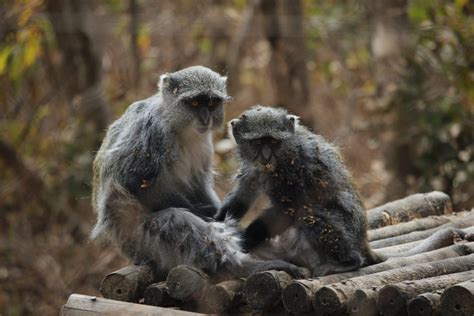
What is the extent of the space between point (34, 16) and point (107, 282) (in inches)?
282

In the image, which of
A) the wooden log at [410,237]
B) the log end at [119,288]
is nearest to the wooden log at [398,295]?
the log end at [119,288]

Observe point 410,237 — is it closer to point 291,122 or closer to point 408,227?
point 408,227

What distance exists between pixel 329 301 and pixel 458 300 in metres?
0.76

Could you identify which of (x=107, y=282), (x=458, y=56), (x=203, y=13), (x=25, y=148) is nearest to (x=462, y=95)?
(x=458, y=56)

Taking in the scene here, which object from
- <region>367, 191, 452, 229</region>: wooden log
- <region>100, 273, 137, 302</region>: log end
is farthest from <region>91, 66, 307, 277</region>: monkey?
Result: <region>367, 191, 452, 229</region>: wooden log

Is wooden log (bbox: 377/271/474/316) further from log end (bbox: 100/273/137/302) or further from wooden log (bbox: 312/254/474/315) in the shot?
log end (bbox: 100/273/137/302)

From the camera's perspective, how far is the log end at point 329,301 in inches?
195

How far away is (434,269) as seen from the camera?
5.54 meters

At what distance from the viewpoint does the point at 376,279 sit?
529 centimetres

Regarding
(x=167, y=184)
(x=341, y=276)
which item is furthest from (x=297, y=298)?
(x=167, y=184)

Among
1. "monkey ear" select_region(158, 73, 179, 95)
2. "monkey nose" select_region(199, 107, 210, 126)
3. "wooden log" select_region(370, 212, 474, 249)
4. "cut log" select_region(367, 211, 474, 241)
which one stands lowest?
"wooden log" select_region(370, 212, 474, 249)

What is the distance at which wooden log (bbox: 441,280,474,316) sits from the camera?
15.0 feet

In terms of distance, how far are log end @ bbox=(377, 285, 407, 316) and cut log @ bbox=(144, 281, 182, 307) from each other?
1.51 metres

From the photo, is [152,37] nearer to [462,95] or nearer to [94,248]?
[94,248]
